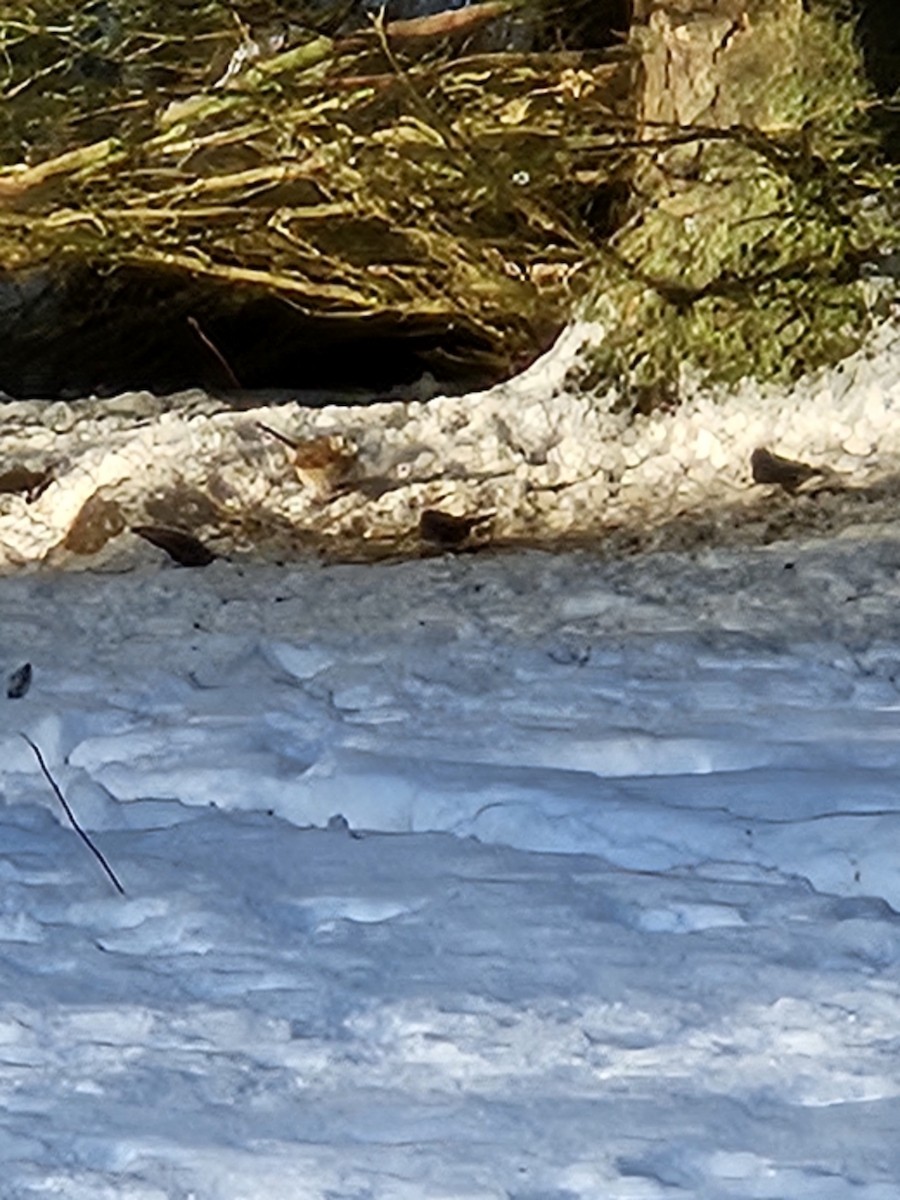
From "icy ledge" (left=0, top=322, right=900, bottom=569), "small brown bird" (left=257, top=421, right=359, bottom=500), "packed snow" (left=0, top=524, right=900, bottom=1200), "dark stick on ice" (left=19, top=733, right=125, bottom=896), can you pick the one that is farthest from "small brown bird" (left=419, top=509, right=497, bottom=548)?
"dark stick on ice" (left=19, top=733, right=125, bottom=896)

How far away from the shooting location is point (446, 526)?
6027 millimetres

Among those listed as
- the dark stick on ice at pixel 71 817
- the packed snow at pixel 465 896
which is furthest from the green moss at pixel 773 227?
the dark stick on ice at pixel 71 817

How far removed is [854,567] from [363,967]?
251 centimetres

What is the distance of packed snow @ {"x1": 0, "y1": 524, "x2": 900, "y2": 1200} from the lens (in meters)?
2.31

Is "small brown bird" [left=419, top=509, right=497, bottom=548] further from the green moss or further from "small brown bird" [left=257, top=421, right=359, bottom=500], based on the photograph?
the green moss

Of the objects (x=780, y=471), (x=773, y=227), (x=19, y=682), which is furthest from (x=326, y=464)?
(x=19, y=682)

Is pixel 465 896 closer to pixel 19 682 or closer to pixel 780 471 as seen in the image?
pixel 19 682

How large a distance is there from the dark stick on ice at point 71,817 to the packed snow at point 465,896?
19 millimetres

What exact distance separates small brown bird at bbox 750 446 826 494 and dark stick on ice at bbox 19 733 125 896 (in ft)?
9.04

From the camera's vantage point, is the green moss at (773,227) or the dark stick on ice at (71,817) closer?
the dark stick on ice at (71,817)

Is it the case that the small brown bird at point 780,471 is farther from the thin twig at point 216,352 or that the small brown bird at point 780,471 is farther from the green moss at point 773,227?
the thin twig at point 216,352

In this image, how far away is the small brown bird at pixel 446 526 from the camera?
19.6ft

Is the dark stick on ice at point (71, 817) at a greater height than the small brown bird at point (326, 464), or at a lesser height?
greater

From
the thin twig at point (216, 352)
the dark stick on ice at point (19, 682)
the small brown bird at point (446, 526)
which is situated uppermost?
the dark stick on ice at point (19, 682)
